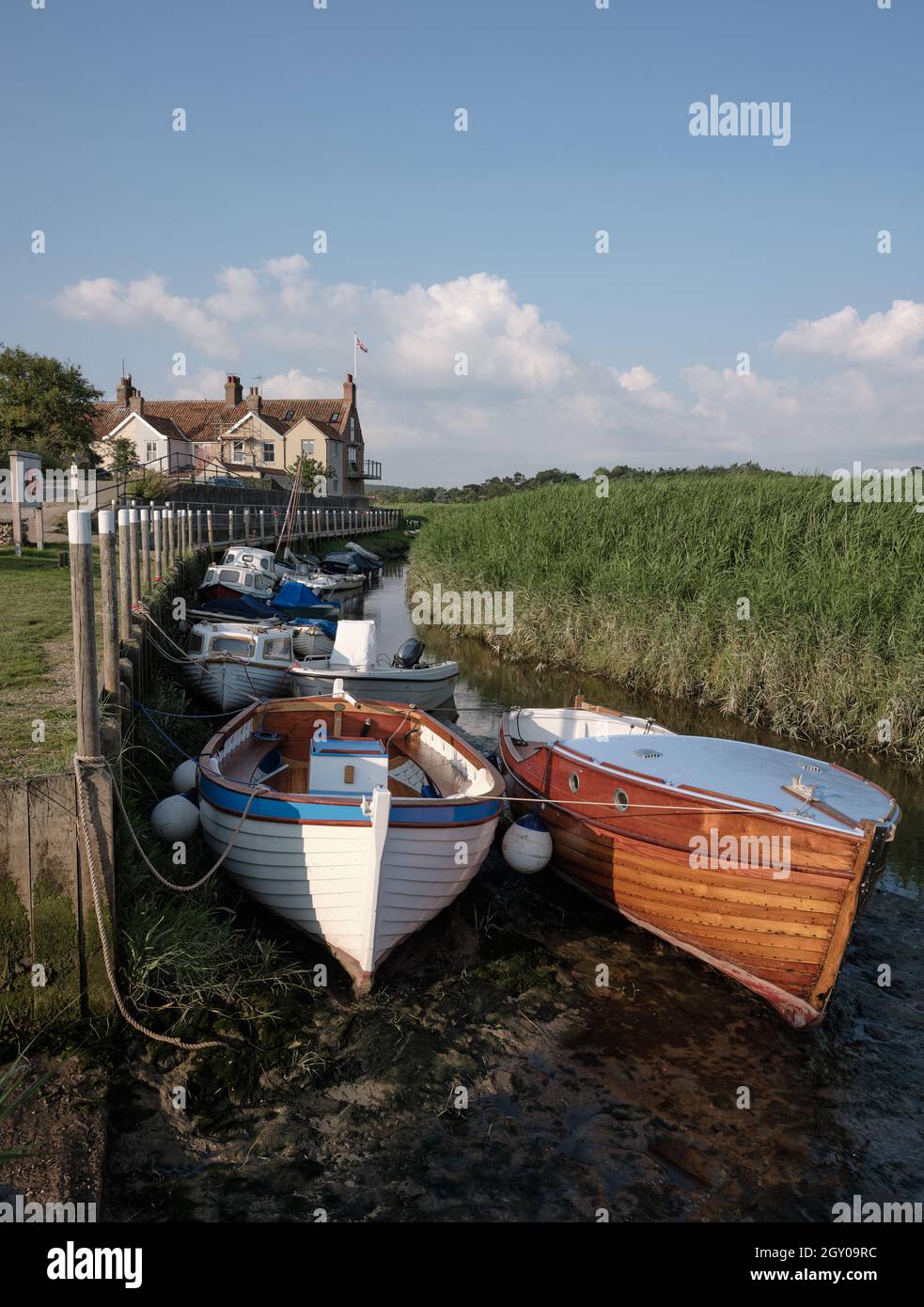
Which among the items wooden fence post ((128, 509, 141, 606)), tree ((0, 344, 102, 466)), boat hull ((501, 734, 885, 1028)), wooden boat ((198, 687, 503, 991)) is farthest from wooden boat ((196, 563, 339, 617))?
tree ((0, 344, 102, 466))

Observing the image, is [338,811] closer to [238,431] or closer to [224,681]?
[224,681]

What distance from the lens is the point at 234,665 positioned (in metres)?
13.4

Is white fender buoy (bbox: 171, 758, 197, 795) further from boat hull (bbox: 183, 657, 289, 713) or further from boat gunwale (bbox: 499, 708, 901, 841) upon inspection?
boat hull (bbox: 183, 657, 289, 713)

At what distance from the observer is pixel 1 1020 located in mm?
5270

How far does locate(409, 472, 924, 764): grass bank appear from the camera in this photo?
44.0 ft

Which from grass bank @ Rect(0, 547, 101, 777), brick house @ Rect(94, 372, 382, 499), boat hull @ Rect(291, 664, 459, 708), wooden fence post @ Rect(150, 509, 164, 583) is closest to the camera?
grass bank @ Rect(0, 547, 101, 777)

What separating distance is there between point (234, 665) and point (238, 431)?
56.8 m

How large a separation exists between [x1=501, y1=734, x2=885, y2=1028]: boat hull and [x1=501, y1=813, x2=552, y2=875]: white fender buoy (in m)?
0.20

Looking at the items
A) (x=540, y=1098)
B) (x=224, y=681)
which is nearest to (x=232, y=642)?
(x=224, y=681)

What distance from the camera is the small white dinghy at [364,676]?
13602mm

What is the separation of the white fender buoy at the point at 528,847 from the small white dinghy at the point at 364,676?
5325 millimetres
